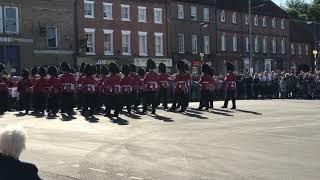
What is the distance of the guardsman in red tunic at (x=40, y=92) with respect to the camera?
26.0 metres

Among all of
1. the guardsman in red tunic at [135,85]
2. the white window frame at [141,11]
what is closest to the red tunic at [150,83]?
the guardsman in red tunic at [135,85]

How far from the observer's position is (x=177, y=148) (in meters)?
13.2

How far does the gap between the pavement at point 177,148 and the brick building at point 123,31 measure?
28.7 metres

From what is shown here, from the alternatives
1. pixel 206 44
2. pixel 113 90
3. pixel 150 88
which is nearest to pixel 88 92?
pixel 113 90

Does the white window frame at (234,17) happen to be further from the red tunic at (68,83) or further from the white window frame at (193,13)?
the red tunic at (68,83)

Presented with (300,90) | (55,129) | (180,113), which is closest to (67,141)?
(55,129)

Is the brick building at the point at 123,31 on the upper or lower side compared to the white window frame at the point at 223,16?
lower

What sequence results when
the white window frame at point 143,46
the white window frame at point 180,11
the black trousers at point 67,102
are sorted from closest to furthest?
A: 1. the black trousers at point 67,102
2. the white window frame at point 143,46
3. the white window frame at point 180,11

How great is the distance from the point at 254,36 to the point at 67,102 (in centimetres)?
4735

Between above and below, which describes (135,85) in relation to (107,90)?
above

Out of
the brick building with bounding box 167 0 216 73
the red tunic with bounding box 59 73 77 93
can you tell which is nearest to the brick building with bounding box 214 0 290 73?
the brick building with bounding box 167 0 216 73

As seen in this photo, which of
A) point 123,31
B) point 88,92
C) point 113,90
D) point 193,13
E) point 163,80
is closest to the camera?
point 113,90

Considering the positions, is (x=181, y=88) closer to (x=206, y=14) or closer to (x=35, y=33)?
(x=35, y=33)

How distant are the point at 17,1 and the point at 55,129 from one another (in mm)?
27640
